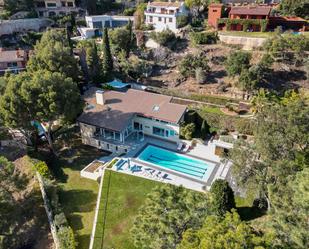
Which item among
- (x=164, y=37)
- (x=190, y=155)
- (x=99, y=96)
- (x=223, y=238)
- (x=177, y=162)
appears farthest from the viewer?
(x=164, y=37)

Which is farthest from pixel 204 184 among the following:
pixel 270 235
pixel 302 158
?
pixel 270 235

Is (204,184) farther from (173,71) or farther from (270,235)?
(173,71)

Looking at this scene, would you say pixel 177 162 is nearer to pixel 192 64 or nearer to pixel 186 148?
pixel 186 148

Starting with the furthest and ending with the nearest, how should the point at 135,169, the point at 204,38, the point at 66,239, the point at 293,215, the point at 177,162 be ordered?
the point at 204,38
the point at 177,162
the point at 135,169
the point at 66,239
the point at 293,215

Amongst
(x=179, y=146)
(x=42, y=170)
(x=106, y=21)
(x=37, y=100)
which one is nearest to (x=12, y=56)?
(x=106, y=21)

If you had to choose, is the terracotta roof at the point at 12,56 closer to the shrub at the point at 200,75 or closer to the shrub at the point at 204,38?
the shrub at the point at 200,75

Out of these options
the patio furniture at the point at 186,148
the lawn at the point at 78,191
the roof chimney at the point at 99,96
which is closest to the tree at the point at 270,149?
the patio furniture at the point at 186,148

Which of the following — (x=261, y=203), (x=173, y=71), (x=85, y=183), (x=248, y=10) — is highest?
(x=248, y=10)
